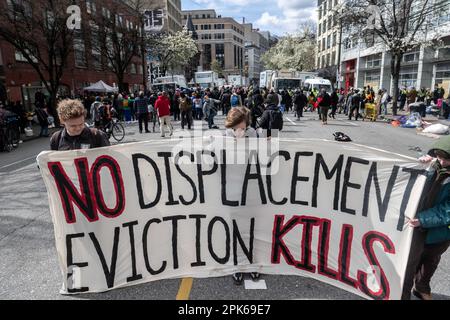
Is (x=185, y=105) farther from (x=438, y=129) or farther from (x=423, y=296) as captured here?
(x=423, y=296)

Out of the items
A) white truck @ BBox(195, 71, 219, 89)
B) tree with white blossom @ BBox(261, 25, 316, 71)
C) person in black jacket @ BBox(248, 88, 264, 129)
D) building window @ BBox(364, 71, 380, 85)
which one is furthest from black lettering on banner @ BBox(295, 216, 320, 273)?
tree with white blossom @ BBox(261, 25, 316, 71)

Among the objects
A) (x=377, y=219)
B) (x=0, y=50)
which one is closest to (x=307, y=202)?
(x=377, y=219)

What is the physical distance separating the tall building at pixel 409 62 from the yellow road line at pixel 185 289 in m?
22.6

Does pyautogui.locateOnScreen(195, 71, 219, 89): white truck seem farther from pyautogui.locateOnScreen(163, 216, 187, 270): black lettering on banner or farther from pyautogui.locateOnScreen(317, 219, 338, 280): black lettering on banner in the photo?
pyautogui.locateOnScreen(317, 219, 338, 280): black lettering on banner

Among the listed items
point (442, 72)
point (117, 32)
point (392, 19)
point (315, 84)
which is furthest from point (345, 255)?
point (117, 32)

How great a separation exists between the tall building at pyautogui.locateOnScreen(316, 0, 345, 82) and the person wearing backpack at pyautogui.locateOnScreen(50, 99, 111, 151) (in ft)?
160

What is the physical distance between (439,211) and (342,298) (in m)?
1.13

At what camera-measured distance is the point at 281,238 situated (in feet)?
10.4

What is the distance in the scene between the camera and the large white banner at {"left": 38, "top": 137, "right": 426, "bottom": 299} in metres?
2.97

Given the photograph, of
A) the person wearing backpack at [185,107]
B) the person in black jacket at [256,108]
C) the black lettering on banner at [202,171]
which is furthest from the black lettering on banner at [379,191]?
the person wearing backpack at [185,107]

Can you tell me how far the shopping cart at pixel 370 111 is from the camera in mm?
18906

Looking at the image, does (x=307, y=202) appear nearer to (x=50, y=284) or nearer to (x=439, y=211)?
(x=439, y=211)

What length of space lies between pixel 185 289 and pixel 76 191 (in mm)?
1376

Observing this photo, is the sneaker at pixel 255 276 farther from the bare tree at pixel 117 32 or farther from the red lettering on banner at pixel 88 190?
the bare tree at pixel 117 32
